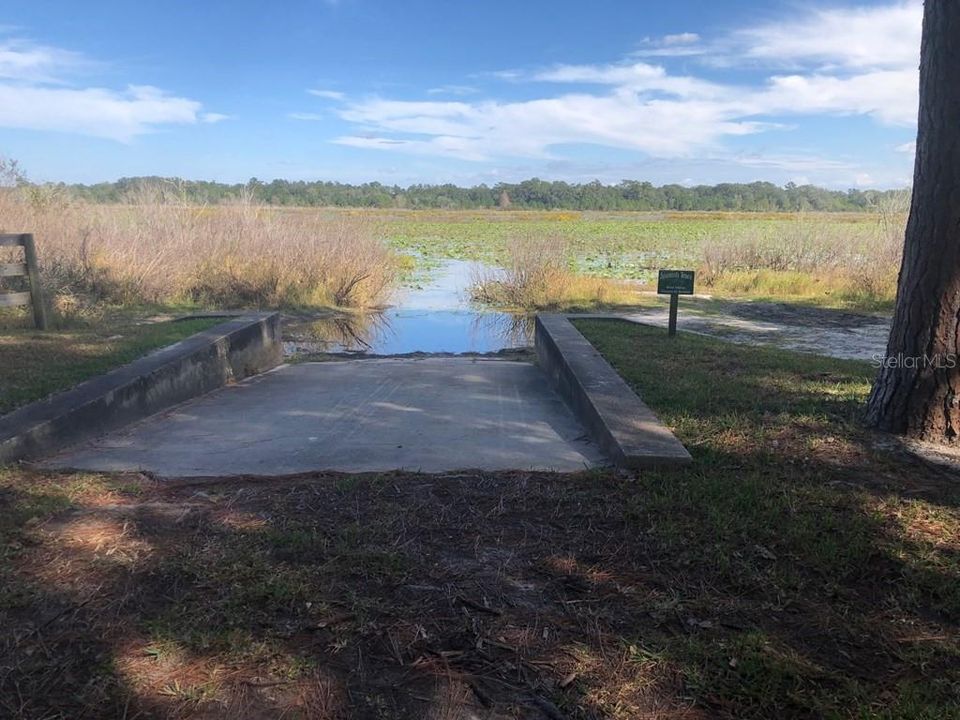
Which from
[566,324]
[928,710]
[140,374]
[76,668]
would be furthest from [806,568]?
[566,324]

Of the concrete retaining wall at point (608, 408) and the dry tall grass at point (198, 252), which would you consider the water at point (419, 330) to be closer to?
the dry tall grass at point (198, 252)

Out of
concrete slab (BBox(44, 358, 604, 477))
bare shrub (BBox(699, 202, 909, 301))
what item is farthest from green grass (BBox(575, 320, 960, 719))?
bare shrub (BBox(699, 202, 909, 301))

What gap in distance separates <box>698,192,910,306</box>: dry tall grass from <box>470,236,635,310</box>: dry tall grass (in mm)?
3868

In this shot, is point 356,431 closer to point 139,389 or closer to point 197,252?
point 139,389

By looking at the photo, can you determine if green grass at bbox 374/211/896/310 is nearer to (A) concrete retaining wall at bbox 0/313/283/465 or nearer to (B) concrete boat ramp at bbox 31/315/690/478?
(A) concrete retaining wall at bbox 0/313/283/465

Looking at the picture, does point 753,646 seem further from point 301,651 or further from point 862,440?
point 862,440

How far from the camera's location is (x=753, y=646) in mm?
2514

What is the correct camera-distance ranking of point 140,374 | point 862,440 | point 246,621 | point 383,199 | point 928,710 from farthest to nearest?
point 383,199 < point 140,374 < point 862,440 < point 246,621 < point 928,710

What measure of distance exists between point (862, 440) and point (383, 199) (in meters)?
77.4

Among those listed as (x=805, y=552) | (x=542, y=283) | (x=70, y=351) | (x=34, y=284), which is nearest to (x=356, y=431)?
(x=805, y=552)

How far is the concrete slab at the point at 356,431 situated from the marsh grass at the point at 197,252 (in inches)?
326

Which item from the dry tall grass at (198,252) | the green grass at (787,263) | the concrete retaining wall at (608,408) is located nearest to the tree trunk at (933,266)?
the concrete retaining wall at (608,408)

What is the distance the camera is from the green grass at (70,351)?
243 inches

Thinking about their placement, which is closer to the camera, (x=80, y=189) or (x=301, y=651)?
(x=301, y=651)
